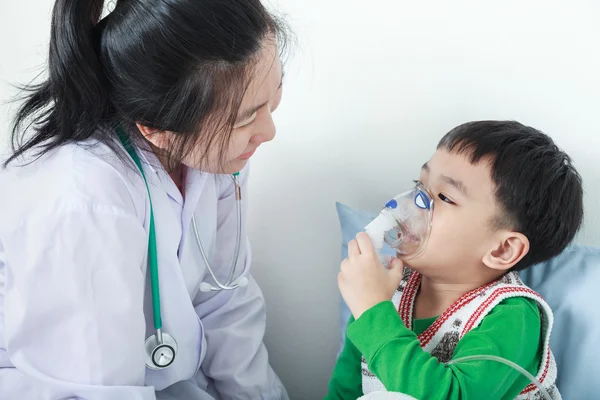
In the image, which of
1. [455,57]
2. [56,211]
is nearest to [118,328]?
[56,211]

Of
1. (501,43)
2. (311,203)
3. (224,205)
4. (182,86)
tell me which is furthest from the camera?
(311,203)

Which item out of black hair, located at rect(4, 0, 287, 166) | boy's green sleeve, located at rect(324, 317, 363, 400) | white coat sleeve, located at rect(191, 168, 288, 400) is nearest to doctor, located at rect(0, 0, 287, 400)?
black hair, located at rect(4, 0, 287, 166)

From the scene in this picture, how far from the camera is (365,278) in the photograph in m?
1.15

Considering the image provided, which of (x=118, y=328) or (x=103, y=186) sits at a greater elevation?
(x=103, y=186)

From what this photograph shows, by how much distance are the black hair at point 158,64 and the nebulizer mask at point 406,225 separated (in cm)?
35

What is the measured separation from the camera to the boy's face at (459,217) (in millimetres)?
1152

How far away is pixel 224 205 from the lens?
4.81 ft

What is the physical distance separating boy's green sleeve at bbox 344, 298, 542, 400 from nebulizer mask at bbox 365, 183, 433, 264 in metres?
0.14

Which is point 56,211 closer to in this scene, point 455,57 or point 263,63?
point 263,63

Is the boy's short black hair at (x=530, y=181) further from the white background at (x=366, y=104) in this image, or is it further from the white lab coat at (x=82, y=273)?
the white lab coat at (x=82, y=273)

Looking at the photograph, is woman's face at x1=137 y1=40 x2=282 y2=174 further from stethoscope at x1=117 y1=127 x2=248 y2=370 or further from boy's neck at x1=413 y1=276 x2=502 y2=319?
boy's neck at x1=413 y1=276 x2=502 y2=319

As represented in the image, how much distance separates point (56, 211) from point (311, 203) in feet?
2.32

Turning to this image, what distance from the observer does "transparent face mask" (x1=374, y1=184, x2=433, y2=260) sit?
1.19m

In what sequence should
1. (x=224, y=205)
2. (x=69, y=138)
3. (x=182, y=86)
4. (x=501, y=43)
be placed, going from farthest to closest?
(x=224, y=205) < (x=501, y=43) < (x=69, y=138) < (x=182, y=86)
